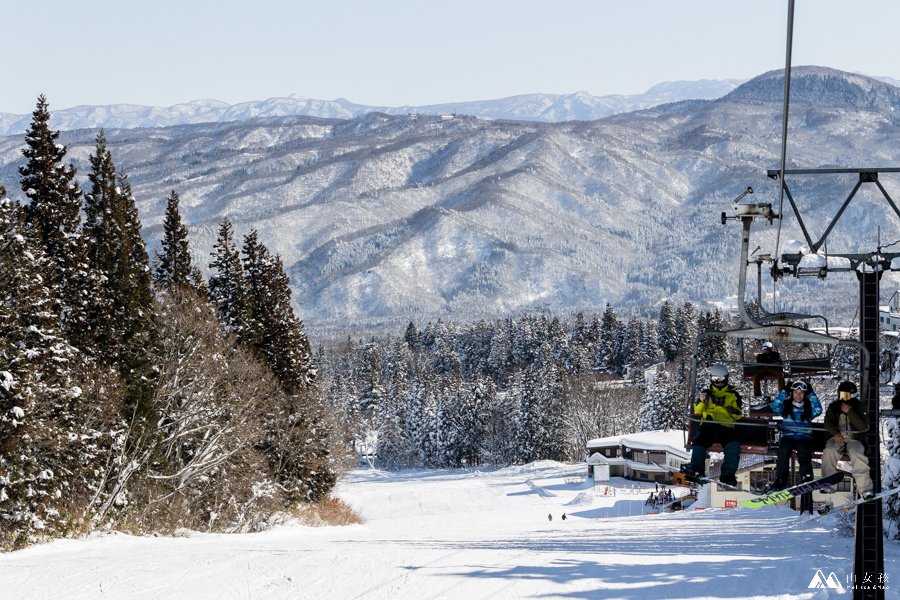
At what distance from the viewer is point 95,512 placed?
29172mm

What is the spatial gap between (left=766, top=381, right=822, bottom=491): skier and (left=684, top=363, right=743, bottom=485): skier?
31.6 inches

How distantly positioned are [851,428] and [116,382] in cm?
2350

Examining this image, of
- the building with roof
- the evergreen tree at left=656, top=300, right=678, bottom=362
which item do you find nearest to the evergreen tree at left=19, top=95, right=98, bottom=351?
the building with roof

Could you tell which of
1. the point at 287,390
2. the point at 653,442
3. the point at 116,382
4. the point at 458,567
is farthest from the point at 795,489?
the point at 653,442

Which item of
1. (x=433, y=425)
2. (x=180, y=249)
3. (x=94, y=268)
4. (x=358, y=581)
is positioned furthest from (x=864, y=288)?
(x=433, y=425)

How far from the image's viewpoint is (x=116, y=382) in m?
31.0

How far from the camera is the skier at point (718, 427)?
627 inches

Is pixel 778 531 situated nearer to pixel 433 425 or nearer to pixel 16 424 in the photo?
pixel 16 424

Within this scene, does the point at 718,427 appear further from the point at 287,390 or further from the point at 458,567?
the point at 287,390

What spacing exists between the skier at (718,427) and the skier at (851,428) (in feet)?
6.73

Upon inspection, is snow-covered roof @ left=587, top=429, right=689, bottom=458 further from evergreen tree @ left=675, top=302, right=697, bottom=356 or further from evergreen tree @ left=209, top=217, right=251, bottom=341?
evergreen tree @ left=675, top=302, right=697, bottom=356

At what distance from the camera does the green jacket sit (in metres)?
15.9

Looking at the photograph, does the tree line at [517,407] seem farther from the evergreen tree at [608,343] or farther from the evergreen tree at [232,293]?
the evergreen tree at [232,293]

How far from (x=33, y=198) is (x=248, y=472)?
12.8 metres
